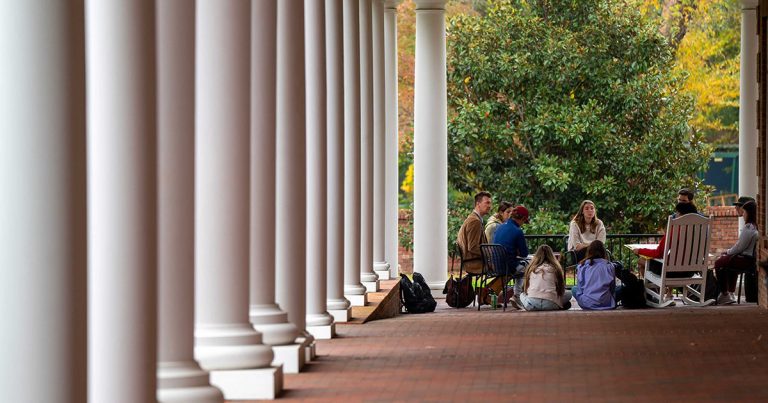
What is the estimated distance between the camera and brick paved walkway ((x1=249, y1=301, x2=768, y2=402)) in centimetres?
1138

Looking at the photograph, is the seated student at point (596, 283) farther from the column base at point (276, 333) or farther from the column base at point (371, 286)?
the column base at point (276, 333)

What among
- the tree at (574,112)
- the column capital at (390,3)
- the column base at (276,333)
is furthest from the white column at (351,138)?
the tree at (574,112)

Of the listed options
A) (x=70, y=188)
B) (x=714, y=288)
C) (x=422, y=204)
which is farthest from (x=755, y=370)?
(x=422, y=204)

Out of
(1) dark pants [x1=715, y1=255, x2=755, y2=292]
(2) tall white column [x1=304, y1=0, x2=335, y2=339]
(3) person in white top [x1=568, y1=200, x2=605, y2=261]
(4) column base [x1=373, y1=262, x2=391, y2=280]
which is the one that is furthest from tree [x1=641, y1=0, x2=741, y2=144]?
(2) tall white column [x1=304, y1=0, x2=335, y2=339]

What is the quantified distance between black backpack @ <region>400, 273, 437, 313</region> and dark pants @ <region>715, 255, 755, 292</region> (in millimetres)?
5169

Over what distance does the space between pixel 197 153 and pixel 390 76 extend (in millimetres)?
17999

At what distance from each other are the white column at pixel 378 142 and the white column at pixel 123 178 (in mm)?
18530

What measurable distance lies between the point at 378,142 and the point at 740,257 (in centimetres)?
717

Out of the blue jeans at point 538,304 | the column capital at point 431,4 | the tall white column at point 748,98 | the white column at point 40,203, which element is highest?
the column capital at point 431,4

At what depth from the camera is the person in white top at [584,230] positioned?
2484 centimetres

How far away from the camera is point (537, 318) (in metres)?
20.3

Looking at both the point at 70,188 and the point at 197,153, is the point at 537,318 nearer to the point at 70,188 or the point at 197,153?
the point at 197,153

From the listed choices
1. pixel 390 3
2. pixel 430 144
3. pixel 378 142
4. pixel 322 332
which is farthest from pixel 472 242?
pixel 322 332

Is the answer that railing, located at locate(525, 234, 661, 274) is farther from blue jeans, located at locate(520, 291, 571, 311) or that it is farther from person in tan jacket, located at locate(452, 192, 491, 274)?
blue jeans, located at locate(520, 291, 571, 311)
